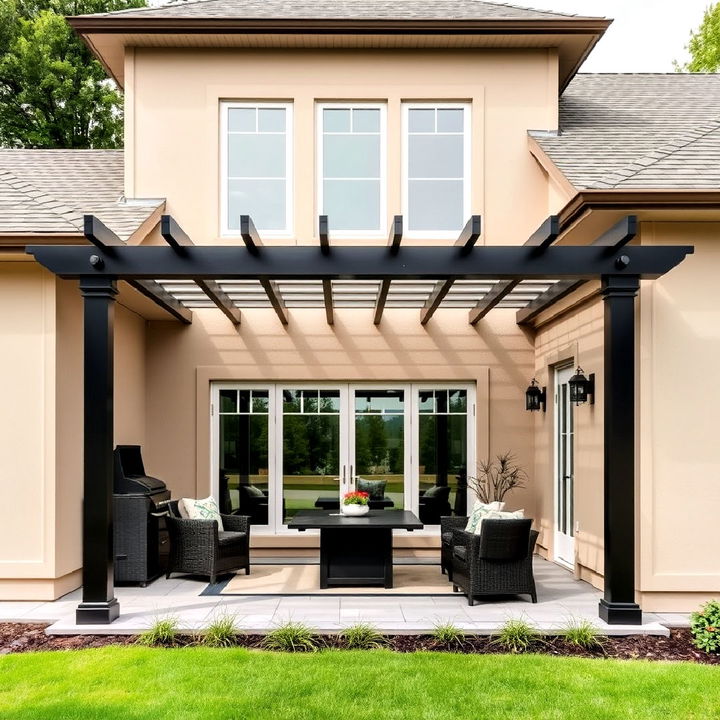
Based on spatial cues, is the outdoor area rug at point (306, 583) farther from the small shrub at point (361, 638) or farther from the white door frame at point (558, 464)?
the small shrub at point (361, 638)

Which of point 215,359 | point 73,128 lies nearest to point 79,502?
point 215,359

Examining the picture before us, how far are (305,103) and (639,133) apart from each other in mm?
4439

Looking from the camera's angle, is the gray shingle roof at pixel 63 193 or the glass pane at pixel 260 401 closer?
the gray shingle roof at pixel 63 193

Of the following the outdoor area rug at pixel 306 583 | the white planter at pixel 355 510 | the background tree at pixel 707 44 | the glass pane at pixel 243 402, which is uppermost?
the background tree at pixel 707 44

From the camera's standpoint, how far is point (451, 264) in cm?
687

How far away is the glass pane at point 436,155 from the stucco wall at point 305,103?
9.0 inches

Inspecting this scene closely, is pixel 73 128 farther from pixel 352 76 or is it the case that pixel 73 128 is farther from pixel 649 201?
pixel 649 201

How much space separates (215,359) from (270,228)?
1.97 metres

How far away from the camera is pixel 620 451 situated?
22.3ft

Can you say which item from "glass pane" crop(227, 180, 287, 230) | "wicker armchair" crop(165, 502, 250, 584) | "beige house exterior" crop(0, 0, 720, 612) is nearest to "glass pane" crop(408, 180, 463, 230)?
"beige house exterior" crop(0, 0, 720, 612)

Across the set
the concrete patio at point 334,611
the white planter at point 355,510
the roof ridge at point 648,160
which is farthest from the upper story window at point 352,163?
the concrete patio at point 334,611

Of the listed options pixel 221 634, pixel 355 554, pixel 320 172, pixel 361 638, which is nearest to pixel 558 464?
pixel 355 554

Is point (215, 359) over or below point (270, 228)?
below

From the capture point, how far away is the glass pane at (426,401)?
11.1m
